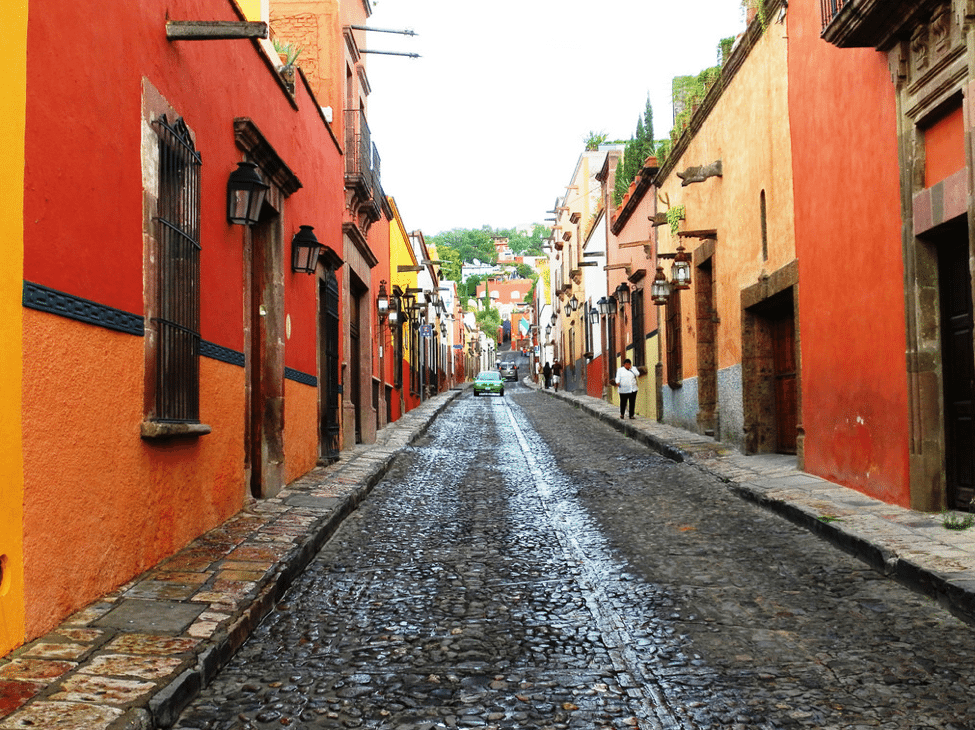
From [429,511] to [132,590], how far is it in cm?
391

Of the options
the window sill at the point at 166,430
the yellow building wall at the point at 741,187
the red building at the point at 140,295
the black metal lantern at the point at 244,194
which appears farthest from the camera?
the yellow building wall at the point at 741,187

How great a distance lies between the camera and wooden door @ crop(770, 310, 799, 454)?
1259 cm

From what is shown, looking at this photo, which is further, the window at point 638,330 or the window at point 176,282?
the window at point 638,330

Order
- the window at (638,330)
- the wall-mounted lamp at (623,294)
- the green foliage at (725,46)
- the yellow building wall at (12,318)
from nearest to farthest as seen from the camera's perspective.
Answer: the yellow building wall at (12,318), the green foliage at (725,46), the window at (638,330), the wall-mounted lamp at (623,294)

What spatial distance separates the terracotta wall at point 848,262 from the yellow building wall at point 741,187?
2.07ft

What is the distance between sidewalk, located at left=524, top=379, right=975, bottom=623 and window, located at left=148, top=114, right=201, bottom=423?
15.4 feet

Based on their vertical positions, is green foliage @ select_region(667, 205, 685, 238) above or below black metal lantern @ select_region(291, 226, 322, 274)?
above

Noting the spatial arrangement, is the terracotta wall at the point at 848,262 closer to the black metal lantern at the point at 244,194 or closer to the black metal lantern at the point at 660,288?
the black metal lantern at the point at 244,194

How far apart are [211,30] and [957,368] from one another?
6.16 m

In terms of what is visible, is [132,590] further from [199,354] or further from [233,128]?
[233,128]

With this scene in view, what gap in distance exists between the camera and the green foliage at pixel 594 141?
39281 millimetres

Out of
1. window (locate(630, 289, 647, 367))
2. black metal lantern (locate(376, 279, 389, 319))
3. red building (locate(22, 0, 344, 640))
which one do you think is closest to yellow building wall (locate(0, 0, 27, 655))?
red building (locate(22, 0, 344, 640))

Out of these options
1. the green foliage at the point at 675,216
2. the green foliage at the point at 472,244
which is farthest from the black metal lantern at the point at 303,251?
the green foliage at the point at 472,244

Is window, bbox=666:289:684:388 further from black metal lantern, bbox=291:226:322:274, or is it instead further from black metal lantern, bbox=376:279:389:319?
black metal lantern, bbox=291:226:322:274
